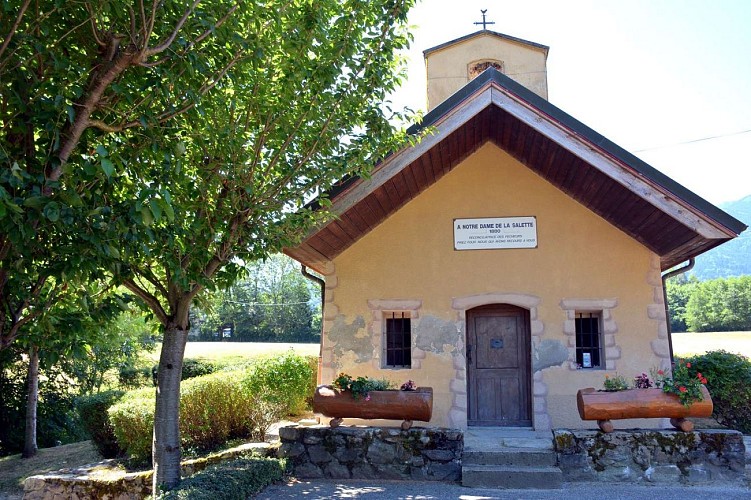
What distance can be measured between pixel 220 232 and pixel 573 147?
4.63 m

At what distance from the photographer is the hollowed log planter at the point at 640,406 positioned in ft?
21.6

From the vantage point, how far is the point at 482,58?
531 inches

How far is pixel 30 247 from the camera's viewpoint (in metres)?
3.48

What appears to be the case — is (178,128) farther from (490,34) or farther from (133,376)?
(133,376)

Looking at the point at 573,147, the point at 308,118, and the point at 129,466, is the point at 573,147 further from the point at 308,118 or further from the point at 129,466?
the point at 129,466

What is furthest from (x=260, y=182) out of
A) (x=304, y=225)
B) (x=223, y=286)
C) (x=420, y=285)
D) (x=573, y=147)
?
(x=573, y=147)

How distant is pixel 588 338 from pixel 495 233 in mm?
2099

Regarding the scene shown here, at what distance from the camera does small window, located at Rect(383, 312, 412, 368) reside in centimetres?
889

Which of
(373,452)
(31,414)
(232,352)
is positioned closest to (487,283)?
(373,452)

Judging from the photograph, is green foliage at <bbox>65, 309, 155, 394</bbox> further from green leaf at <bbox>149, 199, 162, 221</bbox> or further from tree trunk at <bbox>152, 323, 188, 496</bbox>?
green leaf at <bbox>149, 199, 162, 221</bbox>

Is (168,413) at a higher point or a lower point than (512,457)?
higher

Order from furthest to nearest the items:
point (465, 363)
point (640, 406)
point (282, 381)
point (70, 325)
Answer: point (282, 381)
point (465, 363)
point (640, 406)
point (70, 325)

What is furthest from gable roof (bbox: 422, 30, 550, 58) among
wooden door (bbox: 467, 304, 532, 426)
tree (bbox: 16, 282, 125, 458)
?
tree (bbox: 16, 282, 125, 458)

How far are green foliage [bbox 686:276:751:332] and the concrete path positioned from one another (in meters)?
60.6
